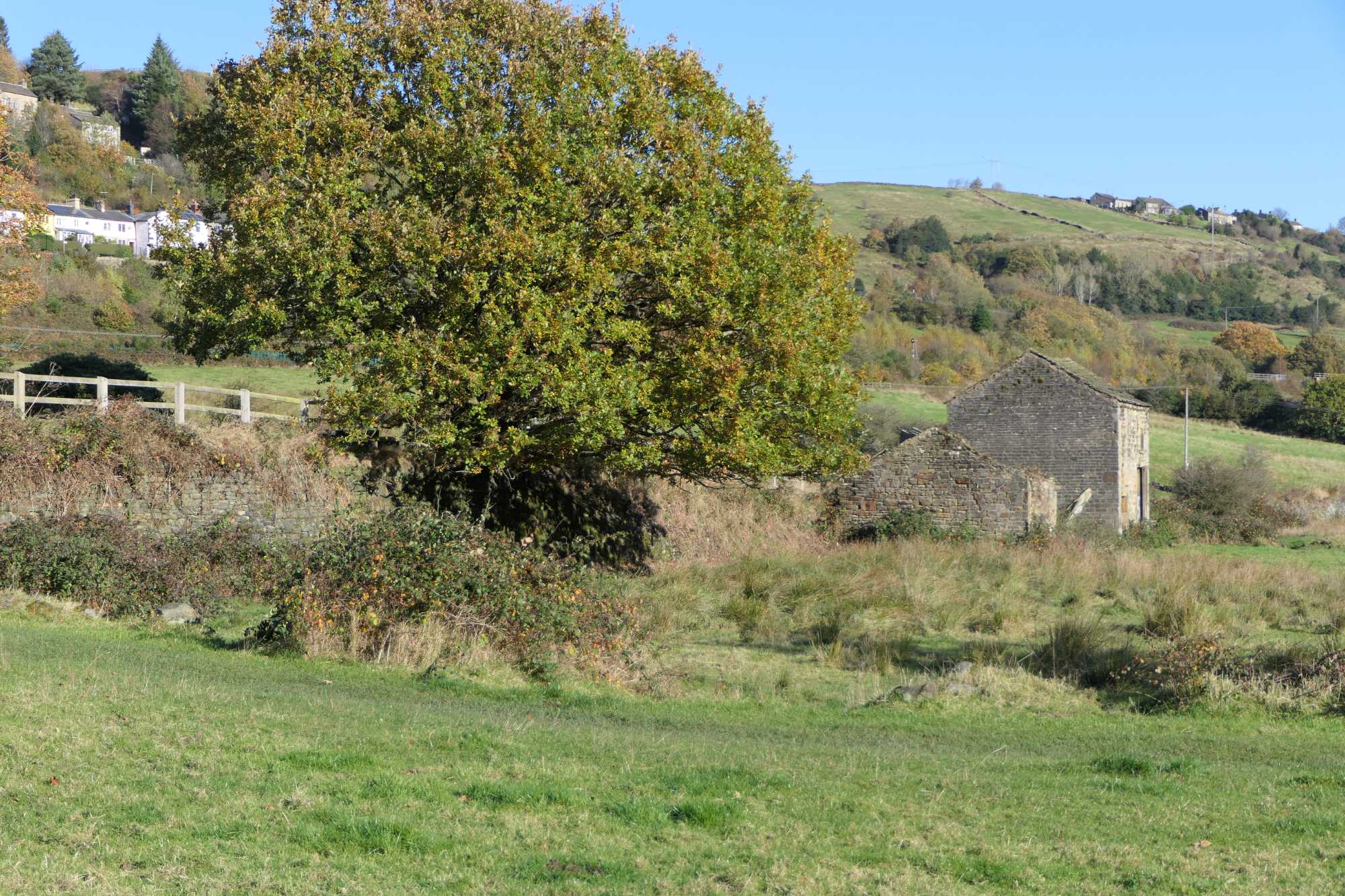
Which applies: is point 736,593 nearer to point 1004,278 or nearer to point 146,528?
point 146,528

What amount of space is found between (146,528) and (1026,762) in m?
17.2

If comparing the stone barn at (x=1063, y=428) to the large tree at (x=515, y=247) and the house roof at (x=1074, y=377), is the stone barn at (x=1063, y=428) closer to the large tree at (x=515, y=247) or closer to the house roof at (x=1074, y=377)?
the house roof at (x=1074, y=377)

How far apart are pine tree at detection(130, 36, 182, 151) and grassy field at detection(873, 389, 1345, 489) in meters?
85.1

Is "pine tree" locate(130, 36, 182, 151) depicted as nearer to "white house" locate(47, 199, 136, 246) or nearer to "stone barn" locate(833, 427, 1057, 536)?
"white house" locate(47, 199, 136, 246)

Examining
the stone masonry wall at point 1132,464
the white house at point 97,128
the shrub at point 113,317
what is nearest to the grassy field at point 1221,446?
the stone masonry wall at point 1132,464

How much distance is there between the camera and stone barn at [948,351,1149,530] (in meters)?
38.1

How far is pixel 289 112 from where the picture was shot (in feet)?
67.3

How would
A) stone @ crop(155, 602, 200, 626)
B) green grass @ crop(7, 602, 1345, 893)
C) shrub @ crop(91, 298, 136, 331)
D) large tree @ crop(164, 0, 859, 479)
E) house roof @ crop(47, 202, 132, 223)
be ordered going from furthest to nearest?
house roof @ crop(47, 202, 132, 223), shrub @ crop(91, 298, 136, 331), large tree @ crop(164, 0, 859, 479), stone @ crop(155, 602, 200, 626), green grass @ crop(7, 602, 1345, 893)

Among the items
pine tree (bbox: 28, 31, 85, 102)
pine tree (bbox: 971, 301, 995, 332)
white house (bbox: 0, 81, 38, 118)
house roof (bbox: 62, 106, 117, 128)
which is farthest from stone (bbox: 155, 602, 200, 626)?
pine tree (bbox: 28, 31, 85, 102)

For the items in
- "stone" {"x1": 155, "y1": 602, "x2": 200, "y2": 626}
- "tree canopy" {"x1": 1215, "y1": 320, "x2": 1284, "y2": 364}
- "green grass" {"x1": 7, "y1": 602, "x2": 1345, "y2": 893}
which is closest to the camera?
"green grass" {"x1": 7, "y1": 602, "x2": 1345, "y2": 893}

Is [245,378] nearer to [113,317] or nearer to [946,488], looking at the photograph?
[113,317]

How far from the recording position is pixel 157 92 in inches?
4870

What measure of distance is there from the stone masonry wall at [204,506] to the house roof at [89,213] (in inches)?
2761

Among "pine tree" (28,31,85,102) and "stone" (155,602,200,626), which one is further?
"pine tree" (28,31,85,102)
